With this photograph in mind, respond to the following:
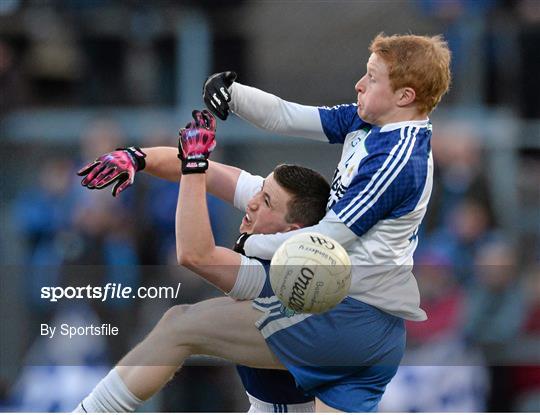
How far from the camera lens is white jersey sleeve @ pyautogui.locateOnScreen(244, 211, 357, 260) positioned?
430 cm

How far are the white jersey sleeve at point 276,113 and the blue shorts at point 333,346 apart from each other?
718mm

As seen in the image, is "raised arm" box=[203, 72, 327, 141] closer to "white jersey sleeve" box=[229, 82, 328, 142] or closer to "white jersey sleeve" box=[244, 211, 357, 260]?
"white jersey sleeve" box=[229, 82, 328, 142]

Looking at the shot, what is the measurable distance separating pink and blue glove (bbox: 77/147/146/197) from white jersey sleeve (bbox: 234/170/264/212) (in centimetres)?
44

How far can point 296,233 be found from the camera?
432 centimetres

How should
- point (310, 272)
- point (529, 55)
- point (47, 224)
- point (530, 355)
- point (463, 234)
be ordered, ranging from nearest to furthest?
point (310, 272) → point (530, 355) → point (463, 234) → point (47, 224) → point (529, 55)

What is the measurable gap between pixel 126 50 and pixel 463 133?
278 cm

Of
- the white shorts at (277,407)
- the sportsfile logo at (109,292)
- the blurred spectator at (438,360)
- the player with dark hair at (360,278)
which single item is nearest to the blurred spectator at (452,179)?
the blurred spectator at (438,360)

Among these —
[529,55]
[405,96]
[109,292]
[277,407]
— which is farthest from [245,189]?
[529,55]

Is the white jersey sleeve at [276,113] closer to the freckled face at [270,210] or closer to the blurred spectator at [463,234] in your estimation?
the freckled face at [270,210]

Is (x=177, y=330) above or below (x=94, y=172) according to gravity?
below

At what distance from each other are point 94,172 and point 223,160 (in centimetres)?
413

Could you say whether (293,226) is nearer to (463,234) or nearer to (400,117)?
(400,117)

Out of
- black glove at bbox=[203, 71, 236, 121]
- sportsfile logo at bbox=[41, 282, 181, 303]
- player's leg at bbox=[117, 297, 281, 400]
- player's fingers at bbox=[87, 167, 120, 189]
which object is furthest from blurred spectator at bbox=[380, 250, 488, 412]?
player's fingers at bbox=[87, 167, 120, 189]

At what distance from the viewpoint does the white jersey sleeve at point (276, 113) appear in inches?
185
